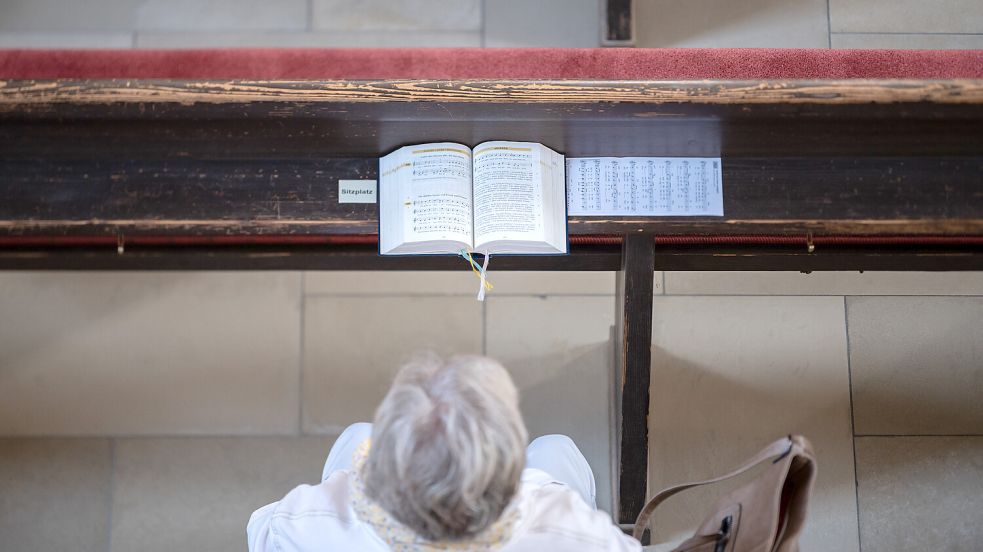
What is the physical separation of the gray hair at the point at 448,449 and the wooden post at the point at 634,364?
0.62m

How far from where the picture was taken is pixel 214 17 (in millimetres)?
2168

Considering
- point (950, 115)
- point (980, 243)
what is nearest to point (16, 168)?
point (950, 115)

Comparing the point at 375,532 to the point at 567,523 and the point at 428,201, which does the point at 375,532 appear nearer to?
the point at 567,523

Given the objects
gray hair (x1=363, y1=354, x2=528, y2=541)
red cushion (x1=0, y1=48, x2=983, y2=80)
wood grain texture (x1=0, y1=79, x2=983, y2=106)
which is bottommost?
gray hair (x1=363, y1=354, x2=528, y2=541)

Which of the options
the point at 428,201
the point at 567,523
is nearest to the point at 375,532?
the point at 567,523

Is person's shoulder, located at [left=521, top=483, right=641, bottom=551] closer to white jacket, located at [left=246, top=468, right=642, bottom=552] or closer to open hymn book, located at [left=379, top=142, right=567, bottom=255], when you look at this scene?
white jacket, located at [left=246, top=468, right=642, bottom=552]

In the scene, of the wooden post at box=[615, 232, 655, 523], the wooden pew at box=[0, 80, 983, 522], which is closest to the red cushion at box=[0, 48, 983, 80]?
the wooden pew at box=[0, 80, 983, 522]

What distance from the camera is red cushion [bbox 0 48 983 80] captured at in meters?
1.40

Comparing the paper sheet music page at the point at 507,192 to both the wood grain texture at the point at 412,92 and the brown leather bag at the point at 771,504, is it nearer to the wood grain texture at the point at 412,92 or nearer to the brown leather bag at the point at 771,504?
the wood grain texture at the point at 412,92

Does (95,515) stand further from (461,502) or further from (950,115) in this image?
(950,115)

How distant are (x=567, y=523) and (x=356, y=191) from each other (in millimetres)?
699

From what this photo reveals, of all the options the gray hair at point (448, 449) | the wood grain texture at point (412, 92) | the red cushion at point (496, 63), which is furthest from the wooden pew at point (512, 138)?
the gray hair at point (448, 449)

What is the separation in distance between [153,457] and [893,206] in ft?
5.60

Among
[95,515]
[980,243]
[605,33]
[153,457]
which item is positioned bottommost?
[95,515]
